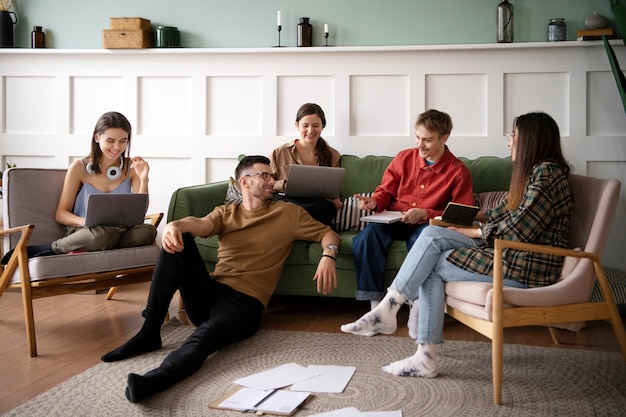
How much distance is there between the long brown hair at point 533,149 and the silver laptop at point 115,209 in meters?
1.74

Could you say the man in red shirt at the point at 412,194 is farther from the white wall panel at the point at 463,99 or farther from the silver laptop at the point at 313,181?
the white wall panel at the point at 463,99

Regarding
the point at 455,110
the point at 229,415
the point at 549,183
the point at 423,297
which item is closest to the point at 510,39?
the point at 455,110

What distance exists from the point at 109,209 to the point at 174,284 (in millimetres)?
638

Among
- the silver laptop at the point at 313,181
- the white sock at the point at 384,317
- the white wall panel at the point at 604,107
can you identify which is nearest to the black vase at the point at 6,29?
the silver laptop at the point at 313,181

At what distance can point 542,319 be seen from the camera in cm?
232

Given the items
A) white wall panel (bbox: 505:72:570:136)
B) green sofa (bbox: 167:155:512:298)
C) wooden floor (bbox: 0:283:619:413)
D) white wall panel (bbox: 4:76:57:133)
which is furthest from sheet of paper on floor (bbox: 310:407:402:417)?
white wall panel (bbox: 4:76:57:133)

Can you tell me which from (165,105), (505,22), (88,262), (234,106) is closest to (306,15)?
(234,106)

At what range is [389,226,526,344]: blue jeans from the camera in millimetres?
2488

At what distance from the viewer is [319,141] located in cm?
404

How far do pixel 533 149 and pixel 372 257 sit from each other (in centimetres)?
104

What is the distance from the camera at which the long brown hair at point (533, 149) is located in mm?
2514

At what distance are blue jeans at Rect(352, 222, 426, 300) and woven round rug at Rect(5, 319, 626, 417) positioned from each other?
0.96 feet

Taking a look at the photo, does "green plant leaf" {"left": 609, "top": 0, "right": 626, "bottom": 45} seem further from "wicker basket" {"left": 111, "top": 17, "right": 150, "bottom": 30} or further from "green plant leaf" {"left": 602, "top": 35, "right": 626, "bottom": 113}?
"wicker basket" {"left": 111, "top": 17, "right": 150, "bottom": 30}

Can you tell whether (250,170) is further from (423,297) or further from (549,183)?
(549,183)
